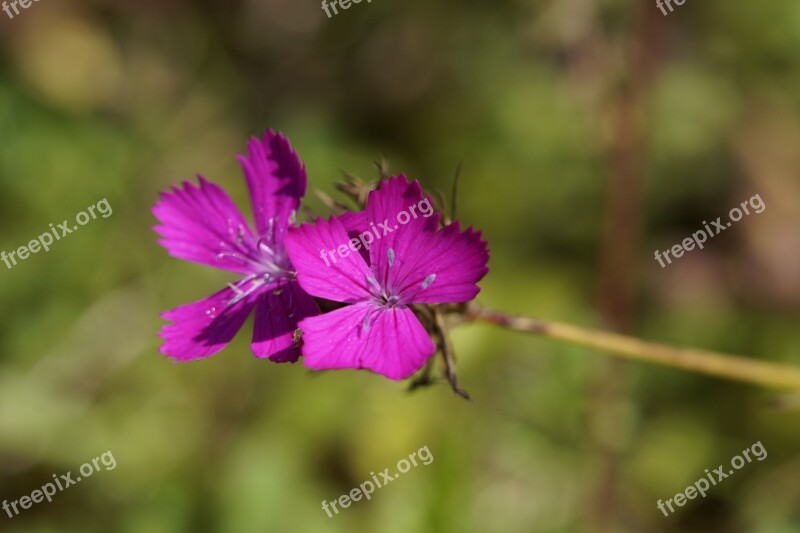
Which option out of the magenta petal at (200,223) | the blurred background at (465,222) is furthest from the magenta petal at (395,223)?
the blurred background at (465,222)

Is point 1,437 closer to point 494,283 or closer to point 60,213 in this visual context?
point 60,213

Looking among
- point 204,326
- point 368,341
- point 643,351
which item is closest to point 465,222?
point 643,351

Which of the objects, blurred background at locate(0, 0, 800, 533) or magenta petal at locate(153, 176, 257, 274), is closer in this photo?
magenta petal at locate(153, 176, 257, 274)

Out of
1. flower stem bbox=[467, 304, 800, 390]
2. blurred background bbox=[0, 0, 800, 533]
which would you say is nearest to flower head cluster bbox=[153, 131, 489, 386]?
flower stem bbox=[467, 304, 800, 390]

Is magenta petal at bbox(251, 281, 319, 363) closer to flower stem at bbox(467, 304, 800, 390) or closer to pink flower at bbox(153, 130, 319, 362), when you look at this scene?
pink flower at bbox(153, 130, 319, 362)

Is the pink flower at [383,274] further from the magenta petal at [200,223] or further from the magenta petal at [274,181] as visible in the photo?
the magenta petal at [200,223]

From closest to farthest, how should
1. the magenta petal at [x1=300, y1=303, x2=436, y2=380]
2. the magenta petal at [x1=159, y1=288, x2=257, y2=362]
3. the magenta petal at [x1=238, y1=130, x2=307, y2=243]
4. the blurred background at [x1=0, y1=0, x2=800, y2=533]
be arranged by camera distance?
the magenta petal at [x1=300, y1=303, x2=436, y2=380] → the magenta petal at [x1=159, y1=288, x2=257, y2=362] → the magenta petal at [x1=238, y1=130, x2=307, y2=243] → the blurred background at [x1=0, y1=0, x2=800, y2=533]
